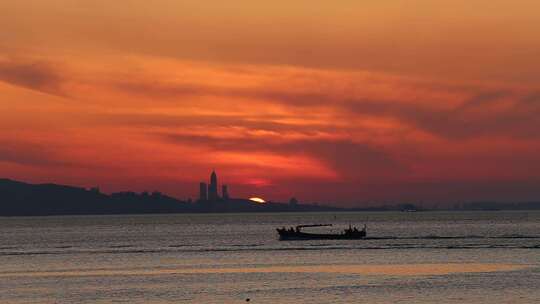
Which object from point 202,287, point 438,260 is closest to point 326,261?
point 438,260

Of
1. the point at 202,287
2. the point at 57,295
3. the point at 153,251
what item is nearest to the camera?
the point at 57,295

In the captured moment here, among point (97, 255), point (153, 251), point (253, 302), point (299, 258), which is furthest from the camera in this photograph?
point (153, 251)

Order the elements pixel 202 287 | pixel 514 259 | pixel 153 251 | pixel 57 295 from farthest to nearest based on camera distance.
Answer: pixel 153 251, pixel 514 259, pixel 202 287, pixel 57 295

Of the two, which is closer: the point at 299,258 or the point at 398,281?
the point at 398,281

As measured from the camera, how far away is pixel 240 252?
169 meters

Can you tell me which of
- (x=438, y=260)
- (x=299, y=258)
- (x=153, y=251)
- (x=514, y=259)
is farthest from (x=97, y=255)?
(x=514, y=259)

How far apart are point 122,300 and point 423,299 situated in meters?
29.6

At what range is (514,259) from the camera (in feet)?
451

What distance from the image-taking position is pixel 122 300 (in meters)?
A: 88.4

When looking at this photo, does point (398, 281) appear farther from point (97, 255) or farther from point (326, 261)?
point (97, 255)

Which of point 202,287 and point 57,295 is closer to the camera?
point 57,295

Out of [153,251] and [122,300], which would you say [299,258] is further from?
[122,300]

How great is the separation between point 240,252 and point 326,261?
3338 cm

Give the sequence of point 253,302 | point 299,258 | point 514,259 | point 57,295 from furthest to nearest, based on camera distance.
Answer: point 299,258 < point 514,259 < point 57,295 < point 253,302
